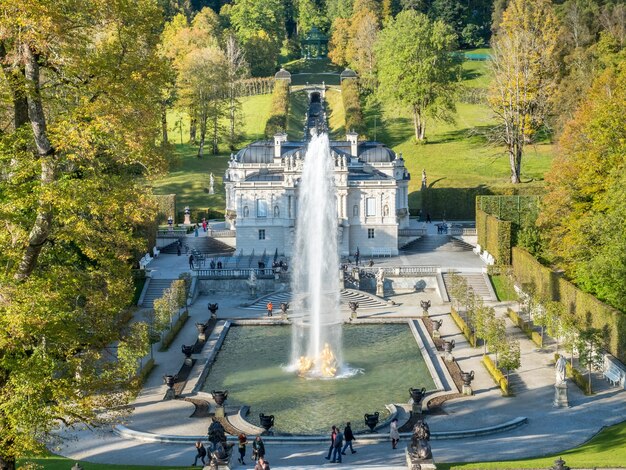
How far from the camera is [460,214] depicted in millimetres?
84938

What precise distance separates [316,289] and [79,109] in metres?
31.0

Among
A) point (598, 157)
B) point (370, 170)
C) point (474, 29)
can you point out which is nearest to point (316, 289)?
point (598, 157)

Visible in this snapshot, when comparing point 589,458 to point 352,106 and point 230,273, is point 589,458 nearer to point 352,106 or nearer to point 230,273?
point 230,273

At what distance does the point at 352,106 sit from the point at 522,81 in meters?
29.1

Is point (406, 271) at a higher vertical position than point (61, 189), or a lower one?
lower

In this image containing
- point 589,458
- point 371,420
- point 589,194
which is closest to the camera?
point 589,458

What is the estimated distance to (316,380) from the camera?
44406mm

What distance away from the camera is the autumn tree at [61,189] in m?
22.5

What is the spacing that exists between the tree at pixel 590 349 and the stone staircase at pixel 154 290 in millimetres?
30704

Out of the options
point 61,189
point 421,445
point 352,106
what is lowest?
point 421,445

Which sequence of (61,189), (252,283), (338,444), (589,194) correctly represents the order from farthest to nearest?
(252,283), (589,194), (338,444), (61,189)

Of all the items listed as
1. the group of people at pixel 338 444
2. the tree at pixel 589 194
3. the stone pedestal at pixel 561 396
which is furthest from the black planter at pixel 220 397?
the tree at pixel 589 194

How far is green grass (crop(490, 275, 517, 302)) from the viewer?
6272cm

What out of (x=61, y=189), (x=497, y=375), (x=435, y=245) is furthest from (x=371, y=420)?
(x=435, y=245)
